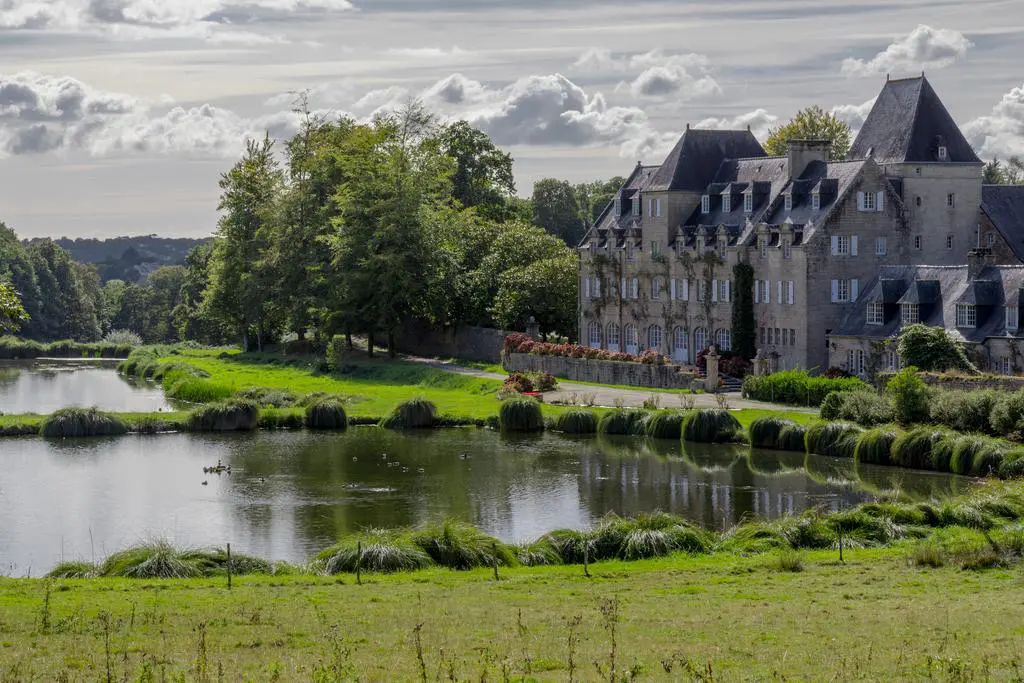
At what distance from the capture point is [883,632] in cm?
1764

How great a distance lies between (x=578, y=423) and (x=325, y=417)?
9.23m

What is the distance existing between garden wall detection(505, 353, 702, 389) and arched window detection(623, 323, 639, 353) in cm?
670

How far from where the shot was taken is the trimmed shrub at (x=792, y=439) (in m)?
43.3

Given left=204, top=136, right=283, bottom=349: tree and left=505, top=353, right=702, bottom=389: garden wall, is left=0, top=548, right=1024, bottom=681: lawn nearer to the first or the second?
left=505, top=353, right=702, bottom=389: garden wall

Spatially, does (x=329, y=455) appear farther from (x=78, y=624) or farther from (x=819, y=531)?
A: (x=78, y=624)

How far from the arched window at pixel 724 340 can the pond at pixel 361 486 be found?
1651 cm

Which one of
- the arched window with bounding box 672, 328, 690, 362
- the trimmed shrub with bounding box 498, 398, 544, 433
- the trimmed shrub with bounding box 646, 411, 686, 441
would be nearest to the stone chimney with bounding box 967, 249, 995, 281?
the trimmed shrub with bounding box 646, 411, 686, 441

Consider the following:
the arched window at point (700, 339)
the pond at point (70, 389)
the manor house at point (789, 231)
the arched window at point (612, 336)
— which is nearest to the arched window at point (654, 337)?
the manor house at point (789, 231)

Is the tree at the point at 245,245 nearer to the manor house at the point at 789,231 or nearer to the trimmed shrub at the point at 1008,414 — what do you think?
the manor house at the point at 789,231

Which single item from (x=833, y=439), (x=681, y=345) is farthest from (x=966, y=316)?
(x=681, y=345)

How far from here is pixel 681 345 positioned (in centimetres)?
6581

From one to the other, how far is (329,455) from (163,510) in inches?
402

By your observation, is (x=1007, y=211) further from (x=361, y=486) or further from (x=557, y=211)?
(x=557, y=211)

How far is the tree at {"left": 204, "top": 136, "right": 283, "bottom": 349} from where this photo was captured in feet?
278
